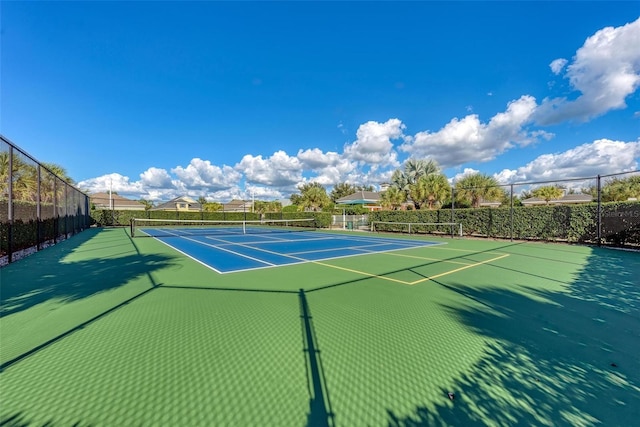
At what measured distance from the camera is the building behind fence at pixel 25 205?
8.23 meters

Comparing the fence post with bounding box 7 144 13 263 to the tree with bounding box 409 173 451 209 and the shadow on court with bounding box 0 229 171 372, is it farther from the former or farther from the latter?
the tree with bounding box 409 173 451 209

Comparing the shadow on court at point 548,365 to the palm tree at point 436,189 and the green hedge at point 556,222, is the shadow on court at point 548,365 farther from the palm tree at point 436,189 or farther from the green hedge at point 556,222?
the palm tree at point 436,189

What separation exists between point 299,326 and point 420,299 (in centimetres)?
256

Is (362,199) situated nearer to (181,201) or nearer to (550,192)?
(550,192)

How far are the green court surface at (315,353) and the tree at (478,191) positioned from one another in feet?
76.3

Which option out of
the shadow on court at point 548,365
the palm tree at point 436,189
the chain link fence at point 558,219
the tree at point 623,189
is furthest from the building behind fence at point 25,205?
the tree at point 623,189

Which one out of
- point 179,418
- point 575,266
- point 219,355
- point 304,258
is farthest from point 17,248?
point 575,266

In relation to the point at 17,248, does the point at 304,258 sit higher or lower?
lower

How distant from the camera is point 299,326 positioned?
3.83 meters

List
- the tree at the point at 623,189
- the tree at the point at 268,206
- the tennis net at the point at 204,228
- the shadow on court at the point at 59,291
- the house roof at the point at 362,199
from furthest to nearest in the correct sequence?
the tree at the point at 268,206 < the house roof at the point at 362,199 < the tree at the point at 623,189 < the tennis net at the point at 204,228 < the shadow on court at the point at 59,291

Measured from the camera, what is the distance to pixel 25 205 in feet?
32.0

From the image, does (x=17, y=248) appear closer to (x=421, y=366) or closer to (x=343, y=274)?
(x=343, y=274)

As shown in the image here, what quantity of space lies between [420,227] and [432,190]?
4596 millimetres

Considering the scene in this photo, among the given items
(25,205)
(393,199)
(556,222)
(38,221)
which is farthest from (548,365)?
(393,199)
